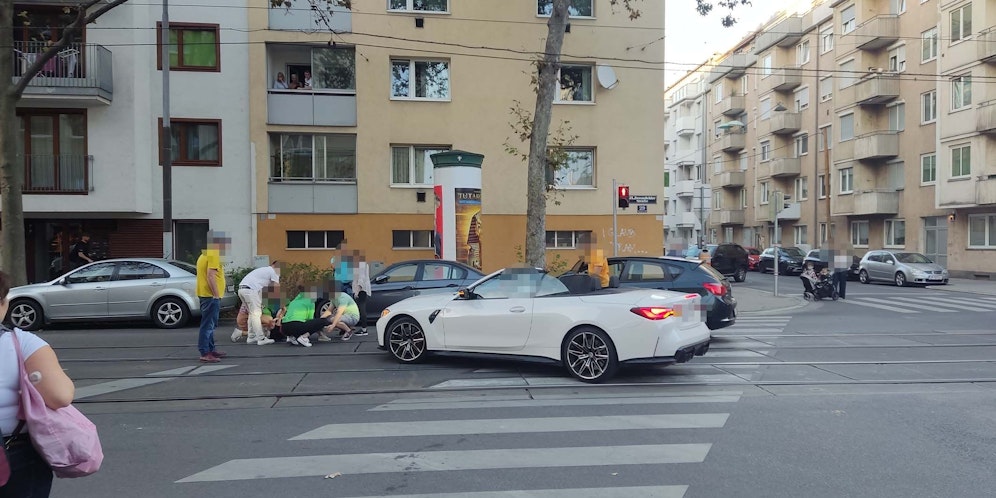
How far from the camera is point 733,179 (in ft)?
181

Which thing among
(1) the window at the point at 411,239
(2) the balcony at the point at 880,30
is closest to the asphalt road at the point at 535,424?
(1) the window at the point at 411,239

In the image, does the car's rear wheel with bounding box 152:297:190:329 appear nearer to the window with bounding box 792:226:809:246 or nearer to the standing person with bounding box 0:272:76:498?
the standing person with bounding box 0:272:76:498

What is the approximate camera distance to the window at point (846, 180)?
40.1m

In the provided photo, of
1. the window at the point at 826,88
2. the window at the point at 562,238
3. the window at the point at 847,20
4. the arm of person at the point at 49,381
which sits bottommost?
the arm of person at the point at 49,381

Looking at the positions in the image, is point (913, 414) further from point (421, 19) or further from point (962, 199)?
point (962, 199)

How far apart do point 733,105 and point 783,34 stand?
9.19 m

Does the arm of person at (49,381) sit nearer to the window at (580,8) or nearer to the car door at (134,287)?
the car door at (134,287)

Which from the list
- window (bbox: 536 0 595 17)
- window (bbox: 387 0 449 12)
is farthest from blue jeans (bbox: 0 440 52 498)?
window (bbox: 536 0 595 17)

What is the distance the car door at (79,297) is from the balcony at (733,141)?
49311 millimetres

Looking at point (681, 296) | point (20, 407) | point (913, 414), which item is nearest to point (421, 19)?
point (681, 296)

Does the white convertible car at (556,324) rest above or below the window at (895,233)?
below

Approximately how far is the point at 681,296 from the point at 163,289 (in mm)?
10533

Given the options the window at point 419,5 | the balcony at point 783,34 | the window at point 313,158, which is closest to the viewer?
the window at point 313,158

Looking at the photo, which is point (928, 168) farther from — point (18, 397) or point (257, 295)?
point (18, 397)
